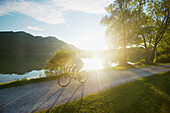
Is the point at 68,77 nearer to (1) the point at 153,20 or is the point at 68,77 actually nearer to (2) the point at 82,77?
(2) the point at 82,77

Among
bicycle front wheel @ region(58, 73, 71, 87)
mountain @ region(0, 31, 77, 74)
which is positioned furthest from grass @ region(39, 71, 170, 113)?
mountain @ region(0, 31, 77, 74)

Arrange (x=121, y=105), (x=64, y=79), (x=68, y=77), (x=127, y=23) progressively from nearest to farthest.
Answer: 1. (x=121, y=105)
2. (x=68, y=77)
3. (x=64, y=79)
4. (x=127, y=23)

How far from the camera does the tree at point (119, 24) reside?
17.7m

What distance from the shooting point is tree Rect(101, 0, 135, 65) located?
17.7 metres

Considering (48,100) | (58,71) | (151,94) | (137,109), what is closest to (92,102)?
(137,109)

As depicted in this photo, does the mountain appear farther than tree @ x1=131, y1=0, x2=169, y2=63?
Yes

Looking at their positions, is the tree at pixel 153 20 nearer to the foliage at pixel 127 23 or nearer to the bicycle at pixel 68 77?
the foliage at pixel 127 23

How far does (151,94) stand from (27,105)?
23.6 feet

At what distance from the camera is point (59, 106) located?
442 centimetres

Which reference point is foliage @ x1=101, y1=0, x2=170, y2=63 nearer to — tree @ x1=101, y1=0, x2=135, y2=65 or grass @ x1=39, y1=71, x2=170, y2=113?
tree @ x1=101, y1=0, x2=135, y2=65

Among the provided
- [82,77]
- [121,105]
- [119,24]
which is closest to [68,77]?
[82,77]

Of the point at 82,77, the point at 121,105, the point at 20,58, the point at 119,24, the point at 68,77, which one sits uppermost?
the point at 119,24

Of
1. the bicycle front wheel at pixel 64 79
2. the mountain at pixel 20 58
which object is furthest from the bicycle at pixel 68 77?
the mountain at pixel 20 58

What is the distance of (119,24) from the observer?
755 inches
